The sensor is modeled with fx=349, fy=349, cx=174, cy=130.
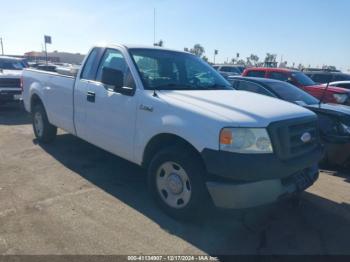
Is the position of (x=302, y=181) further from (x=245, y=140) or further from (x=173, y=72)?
(x=173, y=72)

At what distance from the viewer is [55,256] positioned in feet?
10.5

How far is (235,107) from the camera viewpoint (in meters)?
3.72

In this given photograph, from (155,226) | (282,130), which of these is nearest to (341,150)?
(282,130)

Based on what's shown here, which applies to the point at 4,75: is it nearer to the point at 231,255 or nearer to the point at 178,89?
the point at 178,89

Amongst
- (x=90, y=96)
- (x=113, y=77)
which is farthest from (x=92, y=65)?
(x=113, y=77)

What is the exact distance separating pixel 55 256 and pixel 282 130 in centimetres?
250

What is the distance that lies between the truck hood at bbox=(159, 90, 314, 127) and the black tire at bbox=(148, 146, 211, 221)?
19.4 inches

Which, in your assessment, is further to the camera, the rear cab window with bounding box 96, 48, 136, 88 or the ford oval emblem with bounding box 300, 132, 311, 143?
the rear cab window with bounding box 96, 48, 136, 88

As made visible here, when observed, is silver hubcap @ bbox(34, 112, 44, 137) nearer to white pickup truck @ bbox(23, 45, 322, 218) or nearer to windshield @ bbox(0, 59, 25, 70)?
white pickup truck @ bbox(23, 45, 322, 218)

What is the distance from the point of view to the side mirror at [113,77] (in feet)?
14.1

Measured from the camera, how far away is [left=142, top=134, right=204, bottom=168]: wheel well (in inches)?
149

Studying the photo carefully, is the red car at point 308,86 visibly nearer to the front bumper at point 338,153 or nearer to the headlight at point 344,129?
the headlight at point 344,129

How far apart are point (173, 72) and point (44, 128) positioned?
10.8 feet

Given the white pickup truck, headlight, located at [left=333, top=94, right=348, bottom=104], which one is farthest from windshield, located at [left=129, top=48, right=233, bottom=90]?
headlight, located at [left=333, top=94, right=348, bottom=104]
